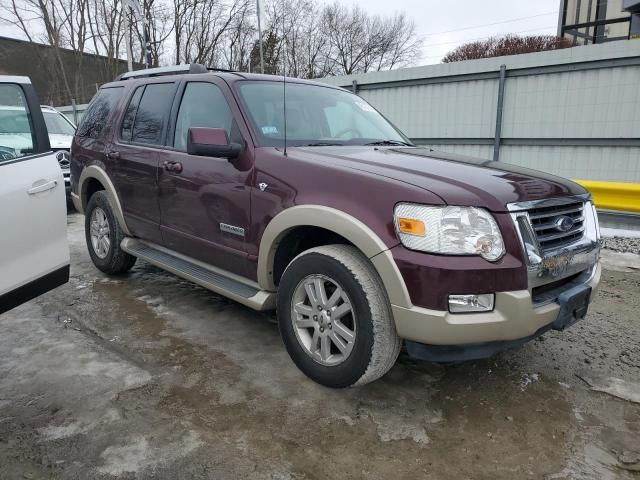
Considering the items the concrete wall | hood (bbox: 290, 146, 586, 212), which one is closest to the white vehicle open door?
hood (bbox: 290, 146, 586, 212)

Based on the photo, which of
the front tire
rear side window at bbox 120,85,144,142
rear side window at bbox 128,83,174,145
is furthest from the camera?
rear side window at bbox 120,85,144,142

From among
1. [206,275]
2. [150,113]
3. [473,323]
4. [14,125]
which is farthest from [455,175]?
[150,113]

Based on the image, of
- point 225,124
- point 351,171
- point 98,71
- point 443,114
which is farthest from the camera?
point 98,71

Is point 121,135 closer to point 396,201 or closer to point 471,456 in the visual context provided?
point 396,201

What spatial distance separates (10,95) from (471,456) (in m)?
3.00

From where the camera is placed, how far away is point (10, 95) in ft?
8.68

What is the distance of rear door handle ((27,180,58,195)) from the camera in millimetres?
2584

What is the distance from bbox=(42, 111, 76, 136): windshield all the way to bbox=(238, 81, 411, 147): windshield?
707 centimetres

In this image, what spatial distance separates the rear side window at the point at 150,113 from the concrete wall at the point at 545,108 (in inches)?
255

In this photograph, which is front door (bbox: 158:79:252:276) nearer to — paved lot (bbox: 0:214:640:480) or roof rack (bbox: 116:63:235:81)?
roof rack (bbox: 116:63:235:81)

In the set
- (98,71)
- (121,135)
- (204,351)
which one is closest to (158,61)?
(98,71)

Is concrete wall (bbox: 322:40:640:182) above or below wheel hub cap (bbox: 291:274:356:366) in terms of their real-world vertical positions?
above

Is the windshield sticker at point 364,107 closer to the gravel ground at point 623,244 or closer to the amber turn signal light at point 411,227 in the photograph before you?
the amber turn signal light at point 411,227

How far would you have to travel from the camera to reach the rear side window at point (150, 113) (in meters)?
3.89
